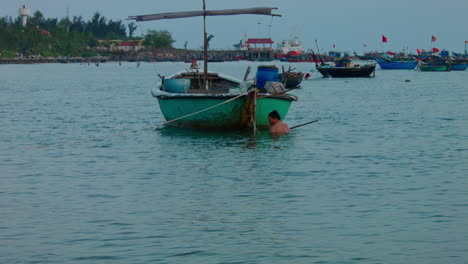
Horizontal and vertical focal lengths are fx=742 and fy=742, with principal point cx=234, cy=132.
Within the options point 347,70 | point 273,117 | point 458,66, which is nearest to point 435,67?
point 458,66

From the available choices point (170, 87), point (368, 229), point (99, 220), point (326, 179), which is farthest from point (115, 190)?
point (170, 87)

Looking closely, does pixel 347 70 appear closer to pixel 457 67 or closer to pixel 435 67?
pixel 435 67

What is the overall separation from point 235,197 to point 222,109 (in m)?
10.9

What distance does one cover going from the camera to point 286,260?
10664 millimetres

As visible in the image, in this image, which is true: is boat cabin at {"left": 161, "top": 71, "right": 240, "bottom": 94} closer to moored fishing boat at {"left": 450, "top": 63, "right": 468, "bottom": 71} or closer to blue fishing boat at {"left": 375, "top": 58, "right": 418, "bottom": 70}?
moored fishing boat at {"left": 450, "top": 63, "right": 468, "bottom": 71}

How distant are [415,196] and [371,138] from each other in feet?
41.1

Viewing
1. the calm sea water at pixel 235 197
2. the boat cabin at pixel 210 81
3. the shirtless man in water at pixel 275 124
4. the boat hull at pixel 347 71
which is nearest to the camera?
the calm sea water at pixel 235 197

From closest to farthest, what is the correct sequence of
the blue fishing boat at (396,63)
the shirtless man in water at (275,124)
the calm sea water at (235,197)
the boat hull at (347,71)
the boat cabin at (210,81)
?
the calm sea water at (235,197)
the shirtless man in water at (275,124)
the boat cabin at (210,81)
the boat hull at (347,71)
the blue fishing boat at (396,63)

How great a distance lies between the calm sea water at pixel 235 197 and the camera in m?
11.3

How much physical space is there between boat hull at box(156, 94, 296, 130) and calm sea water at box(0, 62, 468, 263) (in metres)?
0.49

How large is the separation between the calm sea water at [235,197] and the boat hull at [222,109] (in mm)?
493

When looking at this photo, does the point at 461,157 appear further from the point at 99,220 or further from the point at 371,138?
the point at 99,220

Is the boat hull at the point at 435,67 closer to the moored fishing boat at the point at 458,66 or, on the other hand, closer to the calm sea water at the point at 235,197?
the moored fishing boat at the point at 458,66

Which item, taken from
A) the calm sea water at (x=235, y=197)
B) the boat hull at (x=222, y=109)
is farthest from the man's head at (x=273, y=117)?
the calm sea water at (x=235, y=197)
